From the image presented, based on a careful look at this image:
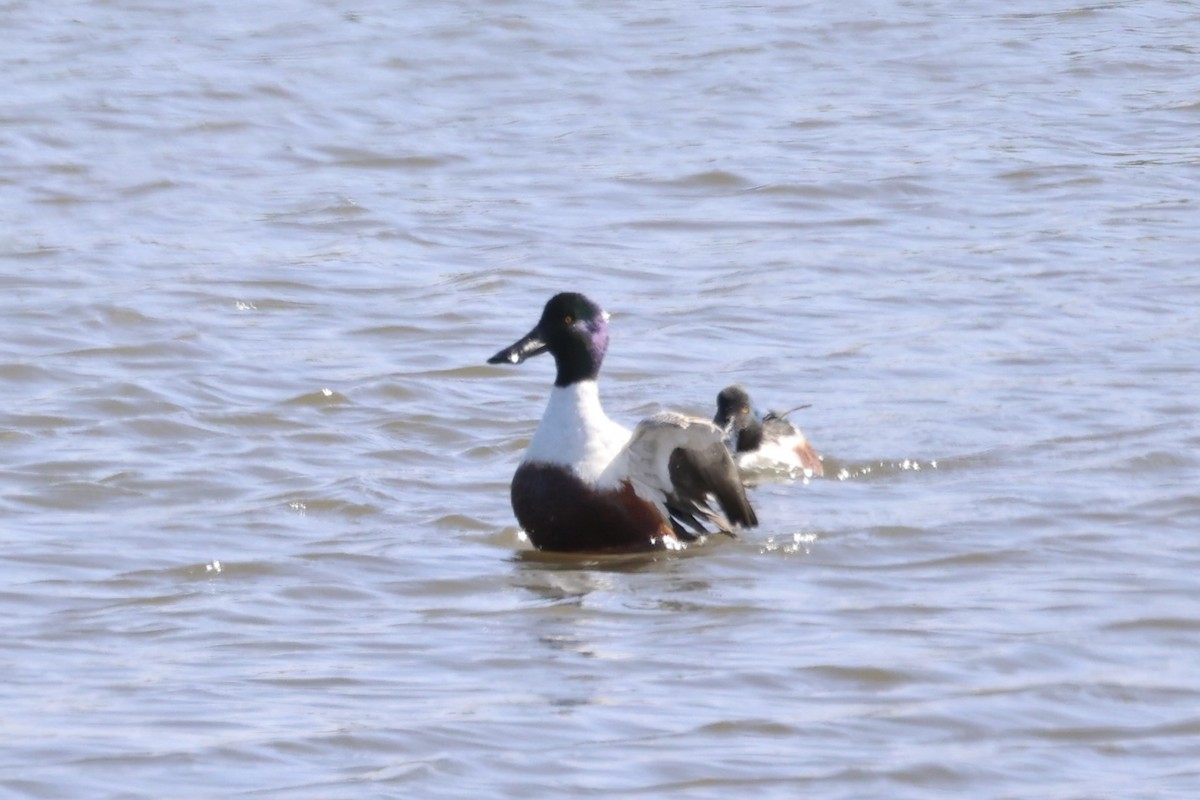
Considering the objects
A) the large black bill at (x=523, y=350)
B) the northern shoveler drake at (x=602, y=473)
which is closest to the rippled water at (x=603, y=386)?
the northern shoveler drake at (x=602, y=473)

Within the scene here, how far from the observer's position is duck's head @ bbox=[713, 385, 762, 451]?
1053 cm

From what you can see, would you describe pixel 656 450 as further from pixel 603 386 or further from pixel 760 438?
pixel 603 386

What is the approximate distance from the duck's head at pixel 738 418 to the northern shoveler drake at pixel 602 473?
131 centimetres

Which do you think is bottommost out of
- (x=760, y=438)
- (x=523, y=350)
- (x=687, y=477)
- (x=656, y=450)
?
(x=760, y=438)

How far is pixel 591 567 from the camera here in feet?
28.9

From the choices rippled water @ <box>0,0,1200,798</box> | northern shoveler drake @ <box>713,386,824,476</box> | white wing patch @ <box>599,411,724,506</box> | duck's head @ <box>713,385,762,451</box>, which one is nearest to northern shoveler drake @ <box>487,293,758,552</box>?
white wing patch @ <box>599,411,724,506</box>

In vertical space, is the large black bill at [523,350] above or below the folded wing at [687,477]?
above

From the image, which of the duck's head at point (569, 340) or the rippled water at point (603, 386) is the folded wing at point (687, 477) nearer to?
the rippled water at point (603, 386)

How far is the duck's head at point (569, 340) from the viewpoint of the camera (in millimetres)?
9109

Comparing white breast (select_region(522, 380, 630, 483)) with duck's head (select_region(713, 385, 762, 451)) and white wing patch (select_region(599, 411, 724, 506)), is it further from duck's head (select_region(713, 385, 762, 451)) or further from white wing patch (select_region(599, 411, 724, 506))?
duck's head (select_region(713, 385, 762, 451))

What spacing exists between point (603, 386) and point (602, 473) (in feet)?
8.25

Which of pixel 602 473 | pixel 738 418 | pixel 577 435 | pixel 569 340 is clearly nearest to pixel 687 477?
pixel 602 473

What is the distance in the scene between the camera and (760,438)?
10.4 meters

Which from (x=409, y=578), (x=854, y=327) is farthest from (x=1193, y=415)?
(x=409, y=578)
